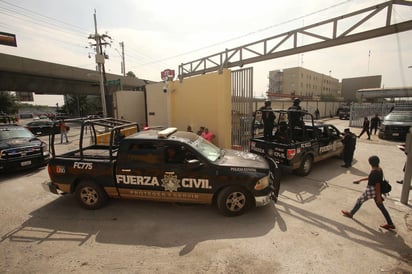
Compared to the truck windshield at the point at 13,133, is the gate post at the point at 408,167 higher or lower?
lower

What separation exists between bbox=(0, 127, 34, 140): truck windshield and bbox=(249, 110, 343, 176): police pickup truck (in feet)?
28.2

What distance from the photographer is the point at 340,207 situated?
14.1 feet

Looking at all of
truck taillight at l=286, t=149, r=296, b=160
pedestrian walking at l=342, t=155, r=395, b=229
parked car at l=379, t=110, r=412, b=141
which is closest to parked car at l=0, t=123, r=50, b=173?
truck taillight at l=286, t=149, r=296, b=160

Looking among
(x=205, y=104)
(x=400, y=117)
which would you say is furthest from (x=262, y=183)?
(x=400, y=117)

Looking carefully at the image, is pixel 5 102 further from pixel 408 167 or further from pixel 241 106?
pixel 408 167

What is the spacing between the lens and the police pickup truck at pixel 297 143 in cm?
562

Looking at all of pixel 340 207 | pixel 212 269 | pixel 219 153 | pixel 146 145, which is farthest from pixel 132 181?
pixel 340 207

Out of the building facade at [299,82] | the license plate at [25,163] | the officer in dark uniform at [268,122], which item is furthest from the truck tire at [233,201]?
the building facade at [299,82]

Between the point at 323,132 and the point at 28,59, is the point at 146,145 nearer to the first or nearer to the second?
the point at 323,132

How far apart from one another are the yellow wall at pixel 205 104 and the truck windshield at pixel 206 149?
3.81 meters

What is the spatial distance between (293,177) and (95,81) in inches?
1243

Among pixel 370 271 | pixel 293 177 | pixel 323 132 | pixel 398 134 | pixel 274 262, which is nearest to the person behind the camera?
pixel 370 271

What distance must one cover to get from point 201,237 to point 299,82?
7528cm

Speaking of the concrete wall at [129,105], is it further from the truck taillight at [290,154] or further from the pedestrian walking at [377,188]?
the pedestrian walking at [377,188]
